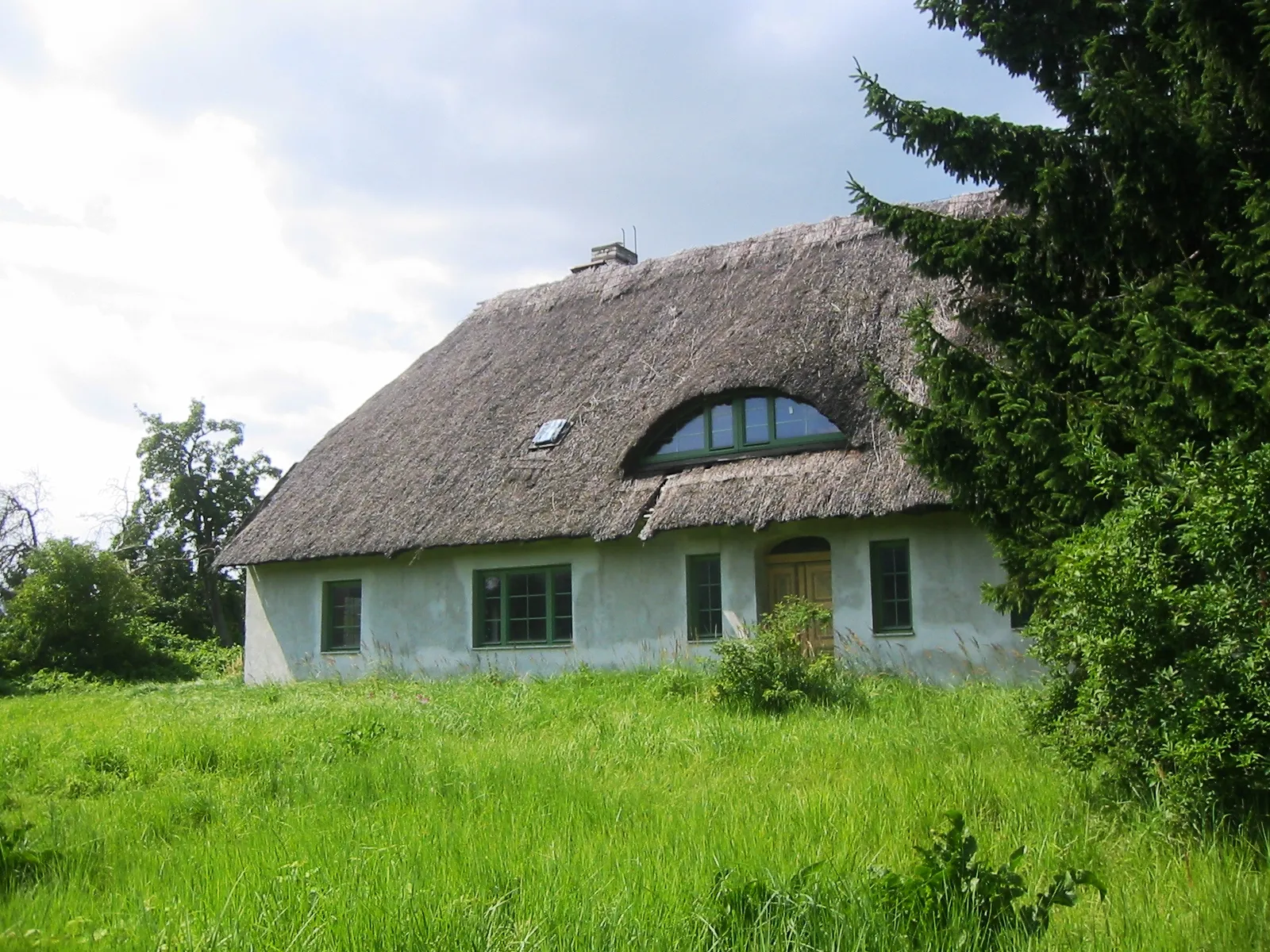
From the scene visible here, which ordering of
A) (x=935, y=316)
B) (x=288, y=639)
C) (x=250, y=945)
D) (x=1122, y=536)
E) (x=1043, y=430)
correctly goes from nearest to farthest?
(x=250, y=945) → (x=1122, y=536) → (x=1043, y=430) → (x=935, y=316) → (x=288, y=639)

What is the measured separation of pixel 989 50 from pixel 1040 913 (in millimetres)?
5993

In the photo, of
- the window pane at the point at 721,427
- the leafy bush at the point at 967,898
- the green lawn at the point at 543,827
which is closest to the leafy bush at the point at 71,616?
the green lawn at the point at 543,827

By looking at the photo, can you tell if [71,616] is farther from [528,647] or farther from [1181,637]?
[1181,637]

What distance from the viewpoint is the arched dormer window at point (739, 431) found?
13.1m

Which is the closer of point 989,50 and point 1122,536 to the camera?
point 1122,536

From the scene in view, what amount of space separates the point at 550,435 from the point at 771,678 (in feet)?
21.3

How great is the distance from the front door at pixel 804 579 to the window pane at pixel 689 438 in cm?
169

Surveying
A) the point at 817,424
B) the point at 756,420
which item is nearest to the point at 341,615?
the point at 756,420

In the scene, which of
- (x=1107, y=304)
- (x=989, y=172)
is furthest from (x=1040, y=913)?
(x=989, y=172)

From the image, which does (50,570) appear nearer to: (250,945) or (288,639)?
(288,639)

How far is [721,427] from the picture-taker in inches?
544

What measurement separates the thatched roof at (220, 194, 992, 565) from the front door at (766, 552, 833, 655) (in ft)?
4.15

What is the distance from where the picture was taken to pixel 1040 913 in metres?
3.96

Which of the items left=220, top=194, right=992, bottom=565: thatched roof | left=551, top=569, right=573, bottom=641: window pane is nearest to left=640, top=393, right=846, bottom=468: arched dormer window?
left=220, top=194, right=992, bottom=565: thatched roof
